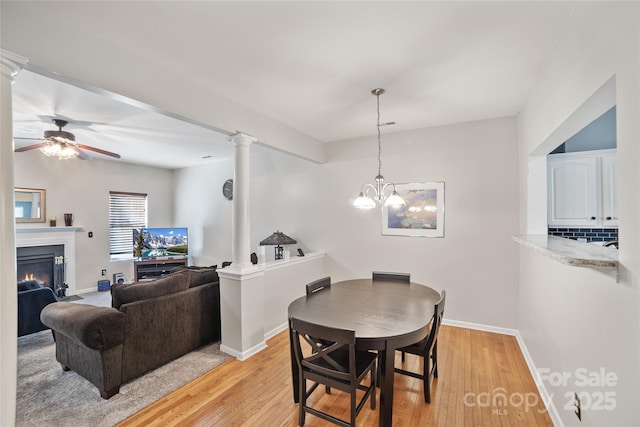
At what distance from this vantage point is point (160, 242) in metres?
6.14

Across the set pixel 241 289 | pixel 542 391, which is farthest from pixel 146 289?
pixel 542 391

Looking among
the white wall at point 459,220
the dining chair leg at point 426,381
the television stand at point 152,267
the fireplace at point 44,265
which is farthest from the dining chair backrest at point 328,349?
the fireplace at point 44,265

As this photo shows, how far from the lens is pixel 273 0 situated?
5.20 ft

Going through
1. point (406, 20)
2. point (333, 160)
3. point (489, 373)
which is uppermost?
point (406, 20)

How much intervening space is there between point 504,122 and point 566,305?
8.08 ft

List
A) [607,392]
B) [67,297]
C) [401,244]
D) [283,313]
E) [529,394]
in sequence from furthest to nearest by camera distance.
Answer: [67,297]
[401,244]
[283,313]
[529,394]
[607,392]

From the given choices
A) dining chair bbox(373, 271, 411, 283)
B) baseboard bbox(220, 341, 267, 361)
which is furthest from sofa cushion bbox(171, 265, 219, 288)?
dining chair bbox(373, 271, 411, 283)

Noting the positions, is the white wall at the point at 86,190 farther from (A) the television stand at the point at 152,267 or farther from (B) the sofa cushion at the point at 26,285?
(B) the sofa cushion at the point at 26,285

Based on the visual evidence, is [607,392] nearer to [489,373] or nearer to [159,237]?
[489,373]

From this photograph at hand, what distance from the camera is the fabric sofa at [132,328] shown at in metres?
2.29

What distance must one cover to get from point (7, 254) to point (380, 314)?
2207 mm

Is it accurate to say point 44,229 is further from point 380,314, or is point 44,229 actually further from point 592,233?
point 592,233

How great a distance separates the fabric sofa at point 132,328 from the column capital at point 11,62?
176 centimetres

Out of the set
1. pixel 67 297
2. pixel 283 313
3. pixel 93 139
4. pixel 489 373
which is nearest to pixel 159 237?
pixel 67 297
